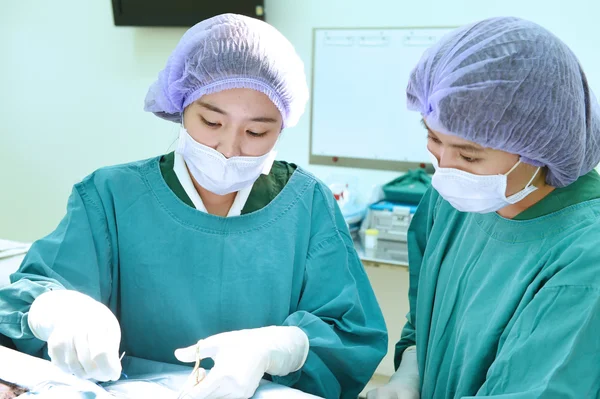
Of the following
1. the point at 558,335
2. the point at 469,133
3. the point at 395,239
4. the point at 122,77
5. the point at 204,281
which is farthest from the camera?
the point at 122,77

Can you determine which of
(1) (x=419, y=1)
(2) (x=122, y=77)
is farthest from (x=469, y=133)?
(2) (x=122, y=77)

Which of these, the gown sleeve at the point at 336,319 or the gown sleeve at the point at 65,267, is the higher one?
the gown sleeve at the point at 65,267

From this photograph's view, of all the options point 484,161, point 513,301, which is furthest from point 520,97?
point 513,301

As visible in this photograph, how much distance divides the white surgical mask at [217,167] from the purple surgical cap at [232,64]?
4.4 inches

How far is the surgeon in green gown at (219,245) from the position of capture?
46.7 inches

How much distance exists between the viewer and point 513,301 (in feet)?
3.16

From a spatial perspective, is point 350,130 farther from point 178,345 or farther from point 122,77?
point 178,345

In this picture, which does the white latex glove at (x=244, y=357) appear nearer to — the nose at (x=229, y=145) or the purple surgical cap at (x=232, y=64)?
the nose at (x=229, y=145)

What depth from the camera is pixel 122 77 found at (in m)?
3.32

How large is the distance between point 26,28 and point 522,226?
3.44 metres

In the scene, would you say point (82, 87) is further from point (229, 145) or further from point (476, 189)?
point (476, 189)

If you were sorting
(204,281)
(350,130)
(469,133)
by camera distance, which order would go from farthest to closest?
(350,130), (204,281), (469,133)

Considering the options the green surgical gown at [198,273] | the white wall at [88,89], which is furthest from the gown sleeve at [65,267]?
the white wall at [88,89]

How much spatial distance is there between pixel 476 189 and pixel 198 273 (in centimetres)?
62
